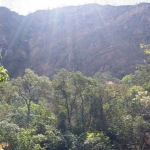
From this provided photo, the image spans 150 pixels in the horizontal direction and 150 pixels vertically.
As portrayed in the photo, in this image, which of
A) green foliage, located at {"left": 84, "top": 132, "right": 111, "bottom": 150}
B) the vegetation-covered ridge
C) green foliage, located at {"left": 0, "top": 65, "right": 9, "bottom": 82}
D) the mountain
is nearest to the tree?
the vegetation-covered ridge

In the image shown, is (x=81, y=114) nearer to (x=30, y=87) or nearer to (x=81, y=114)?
(x=81, y=114)

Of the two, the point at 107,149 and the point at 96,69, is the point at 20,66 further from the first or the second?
the point at 107,149

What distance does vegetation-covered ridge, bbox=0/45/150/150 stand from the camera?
16.5 m

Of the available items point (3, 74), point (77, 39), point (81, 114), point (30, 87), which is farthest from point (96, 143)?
point (77, 39)

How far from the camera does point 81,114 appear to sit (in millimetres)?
22234

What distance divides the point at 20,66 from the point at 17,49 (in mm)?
5309

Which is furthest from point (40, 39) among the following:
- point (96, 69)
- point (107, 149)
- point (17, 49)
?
point (107, 149)

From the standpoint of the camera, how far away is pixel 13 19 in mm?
67500

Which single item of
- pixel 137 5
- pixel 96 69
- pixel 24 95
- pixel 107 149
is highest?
pixel 137 5

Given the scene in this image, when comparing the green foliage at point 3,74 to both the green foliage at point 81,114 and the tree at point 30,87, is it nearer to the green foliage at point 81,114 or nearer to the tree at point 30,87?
the green foliage at point 81,114

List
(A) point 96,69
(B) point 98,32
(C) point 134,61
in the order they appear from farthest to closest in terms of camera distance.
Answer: (B) point 98,32 < (A) point 96,69 < (C) point 134,61

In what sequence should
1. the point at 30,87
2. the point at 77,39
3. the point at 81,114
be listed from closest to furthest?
the point at 81,114 → the point at 30,87 → the point at 77,39

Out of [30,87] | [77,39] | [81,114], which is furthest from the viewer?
[77,39]

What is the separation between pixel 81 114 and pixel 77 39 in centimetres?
3826
